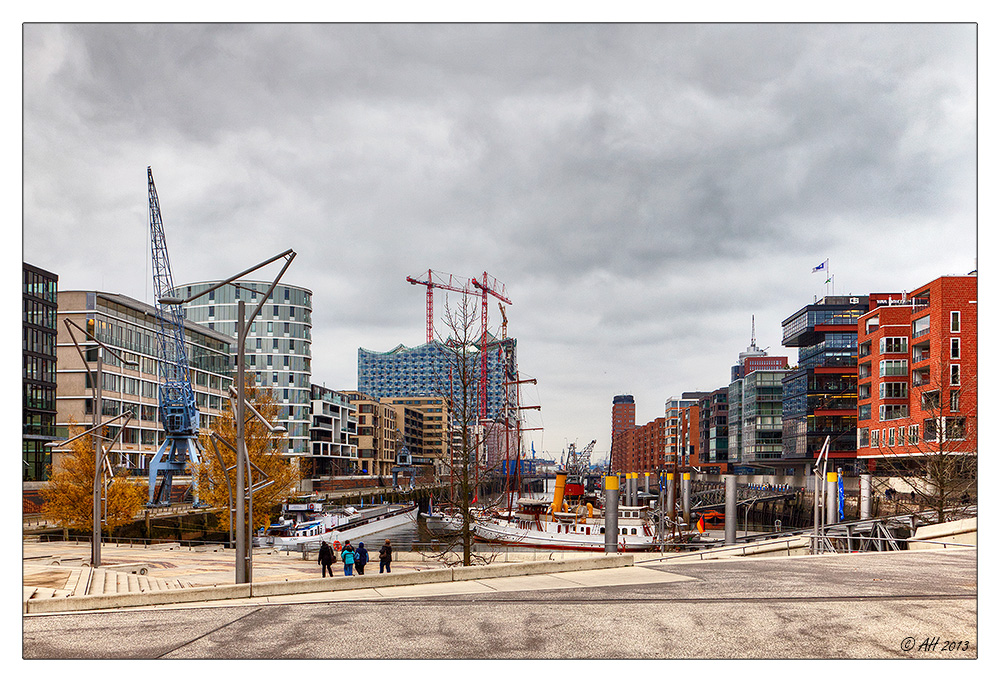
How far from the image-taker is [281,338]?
162m

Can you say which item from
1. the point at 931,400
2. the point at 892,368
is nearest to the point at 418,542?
the point at 931,400

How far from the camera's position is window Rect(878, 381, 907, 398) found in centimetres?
9088

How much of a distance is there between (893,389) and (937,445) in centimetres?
3064

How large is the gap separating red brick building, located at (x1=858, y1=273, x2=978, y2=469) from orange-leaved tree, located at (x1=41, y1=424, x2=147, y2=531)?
60.5 metres

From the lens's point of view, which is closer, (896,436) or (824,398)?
(896,436)

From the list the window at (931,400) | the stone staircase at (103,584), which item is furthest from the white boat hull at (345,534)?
the window at (931,400)

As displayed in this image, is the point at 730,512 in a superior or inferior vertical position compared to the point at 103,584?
inferior

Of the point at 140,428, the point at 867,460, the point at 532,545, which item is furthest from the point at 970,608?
the point at 140,428

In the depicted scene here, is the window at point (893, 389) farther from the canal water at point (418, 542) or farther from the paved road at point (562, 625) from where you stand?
the paved road at point (562, 625)

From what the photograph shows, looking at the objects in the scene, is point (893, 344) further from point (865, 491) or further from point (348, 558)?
point (348, 558)

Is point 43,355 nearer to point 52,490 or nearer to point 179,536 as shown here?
point 179,536

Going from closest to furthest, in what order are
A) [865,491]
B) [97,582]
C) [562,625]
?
[562,625] → [97,582] → [865,491]

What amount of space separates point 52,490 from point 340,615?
50.3m

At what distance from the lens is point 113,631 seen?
15.1 m
